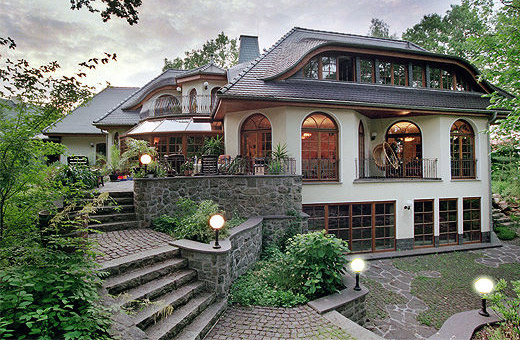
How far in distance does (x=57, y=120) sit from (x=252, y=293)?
14.6 ft

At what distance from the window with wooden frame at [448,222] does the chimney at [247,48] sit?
46.3 feet

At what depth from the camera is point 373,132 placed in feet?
40.2

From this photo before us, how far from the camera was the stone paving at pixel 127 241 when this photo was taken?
15.8 ft

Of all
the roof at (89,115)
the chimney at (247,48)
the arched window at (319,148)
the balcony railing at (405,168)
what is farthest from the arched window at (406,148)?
the roof at (89,115)

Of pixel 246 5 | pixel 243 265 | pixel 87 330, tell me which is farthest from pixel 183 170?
pixel 87 330

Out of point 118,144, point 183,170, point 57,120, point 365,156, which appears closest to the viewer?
point 57,120

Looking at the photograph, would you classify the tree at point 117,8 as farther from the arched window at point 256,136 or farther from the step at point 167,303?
the arched window at point 256,136

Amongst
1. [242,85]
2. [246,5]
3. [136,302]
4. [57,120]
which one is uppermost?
[246,5]

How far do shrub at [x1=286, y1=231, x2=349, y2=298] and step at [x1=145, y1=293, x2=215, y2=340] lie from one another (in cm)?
185

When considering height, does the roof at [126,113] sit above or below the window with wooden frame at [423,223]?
above

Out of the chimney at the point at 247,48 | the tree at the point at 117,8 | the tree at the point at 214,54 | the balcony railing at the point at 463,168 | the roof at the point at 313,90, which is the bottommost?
the balcony railing at the point at 463,168

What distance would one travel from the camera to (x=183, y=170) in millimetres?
8844

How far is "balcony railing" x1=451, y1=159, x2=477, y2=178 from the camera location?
11199 millimetres

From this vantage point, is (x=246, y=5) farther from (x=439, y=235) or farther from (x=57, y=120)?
(x=439, y=235)
